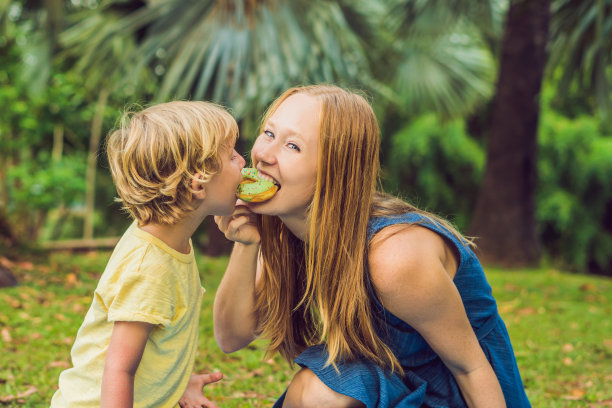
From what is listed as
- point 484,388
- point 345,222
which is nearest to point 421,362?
point 484,388

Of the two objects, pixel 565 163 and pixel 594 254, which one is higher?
pixel 565 163

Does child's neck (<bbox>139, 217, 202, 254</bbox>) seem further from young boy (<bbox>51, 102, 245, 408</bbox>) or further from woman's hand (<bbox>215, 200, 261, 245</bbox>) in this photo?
woman's hand (<bbox>215, 200, 261, 245</bbox>)


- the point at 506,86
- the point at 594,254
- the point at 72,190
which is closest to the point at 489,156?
the point at 506,86

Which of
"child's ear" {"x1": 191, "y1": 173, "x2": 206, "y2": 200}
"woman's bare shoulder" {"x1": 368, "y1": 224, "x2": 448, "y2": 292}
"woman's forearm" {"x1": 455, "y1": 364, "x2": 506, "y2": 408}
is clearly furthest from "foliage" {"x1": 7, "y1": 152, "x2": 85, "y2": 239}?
"woman's forearm" {"x1": 455, "y1": 364, "x2": 506, "y2": 408}

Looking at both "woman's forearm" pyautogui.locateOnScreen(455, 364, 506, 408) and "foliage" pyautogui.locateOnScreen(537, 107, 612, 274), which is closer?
"woman's forearm" pyautogui.locateOnScreen(455, 364, 506, 408)

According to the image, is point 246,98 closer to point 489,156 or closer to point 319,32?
point 319,32

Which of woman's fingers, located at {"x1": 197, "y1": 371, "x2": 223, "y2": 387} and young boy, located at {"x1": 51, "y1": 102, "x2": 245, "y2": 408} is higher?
young boy, located at {"x1": 51, "y1": 102, "x2": 245, "y2": 408}

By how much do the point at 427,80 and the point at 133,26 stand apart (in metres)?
4.66

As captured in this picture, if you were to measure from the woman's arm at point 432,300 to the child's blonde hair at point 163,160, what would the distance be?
1.69 ft

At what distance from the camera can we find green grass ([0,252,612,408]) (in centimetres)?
283

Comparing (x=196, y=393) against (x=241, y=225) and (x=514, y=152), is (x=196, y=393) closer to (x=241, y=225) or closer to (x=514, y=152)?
(x=241, y=225)

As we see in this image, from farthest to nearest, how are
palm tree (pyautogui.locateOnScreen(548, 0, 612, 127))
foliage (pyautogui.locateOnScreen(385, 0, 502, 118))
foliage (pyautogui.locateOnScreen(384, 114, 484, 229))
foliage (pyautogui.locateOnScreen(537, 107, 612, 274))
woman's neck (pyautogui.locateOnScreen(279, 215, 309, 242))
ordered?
foliage (pyautogui.locateOnScreen(384, 114, 484, 229)) < foliage (pyautogui.locateOnScreen(537, 107, 612, 274)) < foliage (pyautogui.locateOnScreen(385, 0, 502, 118)) < palm tree (pyautogui.locateOnScreen(548, 0, 612, 127)) < woman's neck (pyautogui.locateOnScreen(279, 215, 309, 242))

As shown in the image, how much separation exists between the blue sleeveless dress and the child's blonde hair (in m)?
0.50

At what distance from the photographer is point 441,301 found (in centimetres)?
167
